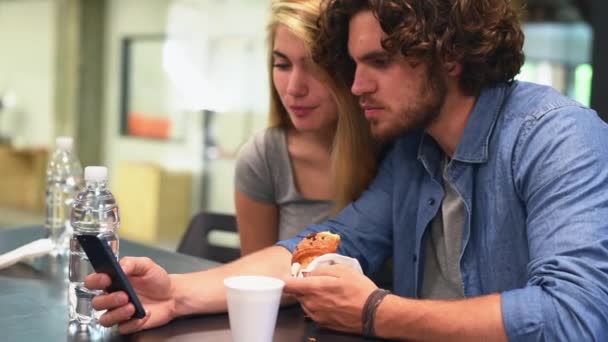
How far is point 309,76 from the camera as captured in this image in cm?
188

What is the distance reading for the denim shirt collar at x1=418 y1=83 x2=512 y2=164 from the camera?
4.87 feet

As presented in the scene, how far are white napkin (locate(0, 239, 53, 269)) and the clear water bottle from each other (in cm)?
17

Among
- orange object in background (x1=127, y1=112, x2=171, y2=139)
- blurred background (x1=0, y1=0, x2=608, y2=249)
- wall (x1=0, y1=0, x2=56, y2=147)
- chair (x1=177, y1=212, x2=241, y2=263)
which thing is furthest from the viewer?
wall (x1=0, y1=0, x2=56, y2=147)

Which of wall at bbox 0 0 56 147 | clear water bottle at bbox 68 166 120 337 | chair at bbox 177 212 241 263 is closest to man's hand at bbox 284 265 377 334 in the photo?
clear water bottle at bbox 68 166 120 337

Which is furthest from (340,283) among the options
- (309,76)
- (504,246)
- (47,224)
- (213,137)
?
(213,137)

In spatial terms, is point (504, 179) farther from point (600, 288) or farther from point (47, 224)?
point (47, 224)

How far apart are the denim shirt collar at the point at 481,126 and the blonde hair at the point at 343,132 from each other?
35 cm

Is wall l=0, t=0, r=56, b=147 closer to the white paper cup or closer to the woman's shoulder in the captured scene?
the woman's shoulder

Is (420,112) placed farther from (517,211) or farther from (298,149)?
(298,149)

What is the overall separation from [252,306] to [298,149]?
101 cm

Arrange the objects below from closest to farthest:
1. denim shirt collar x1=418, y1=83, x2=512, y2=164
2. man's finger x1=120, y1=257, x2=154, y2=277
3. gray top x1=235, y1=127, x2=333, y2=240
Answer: man's finger x1=120, y1=257, x2=154, y2=277, denim shirt collar x1=418, y1=83, x2=512, y2=164, gray top x1=235, y1=127, x2=333, y2=240

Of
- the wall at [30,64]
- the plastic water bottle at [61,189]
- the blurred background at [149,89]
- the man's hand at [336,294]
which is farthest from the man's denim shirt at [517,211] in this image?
the wall at [30,64]

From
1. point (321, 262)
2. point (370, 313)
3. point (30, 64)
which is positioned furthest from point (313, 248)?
point (30, 64)

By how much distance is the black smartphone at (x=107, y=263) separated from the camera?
1101mm
